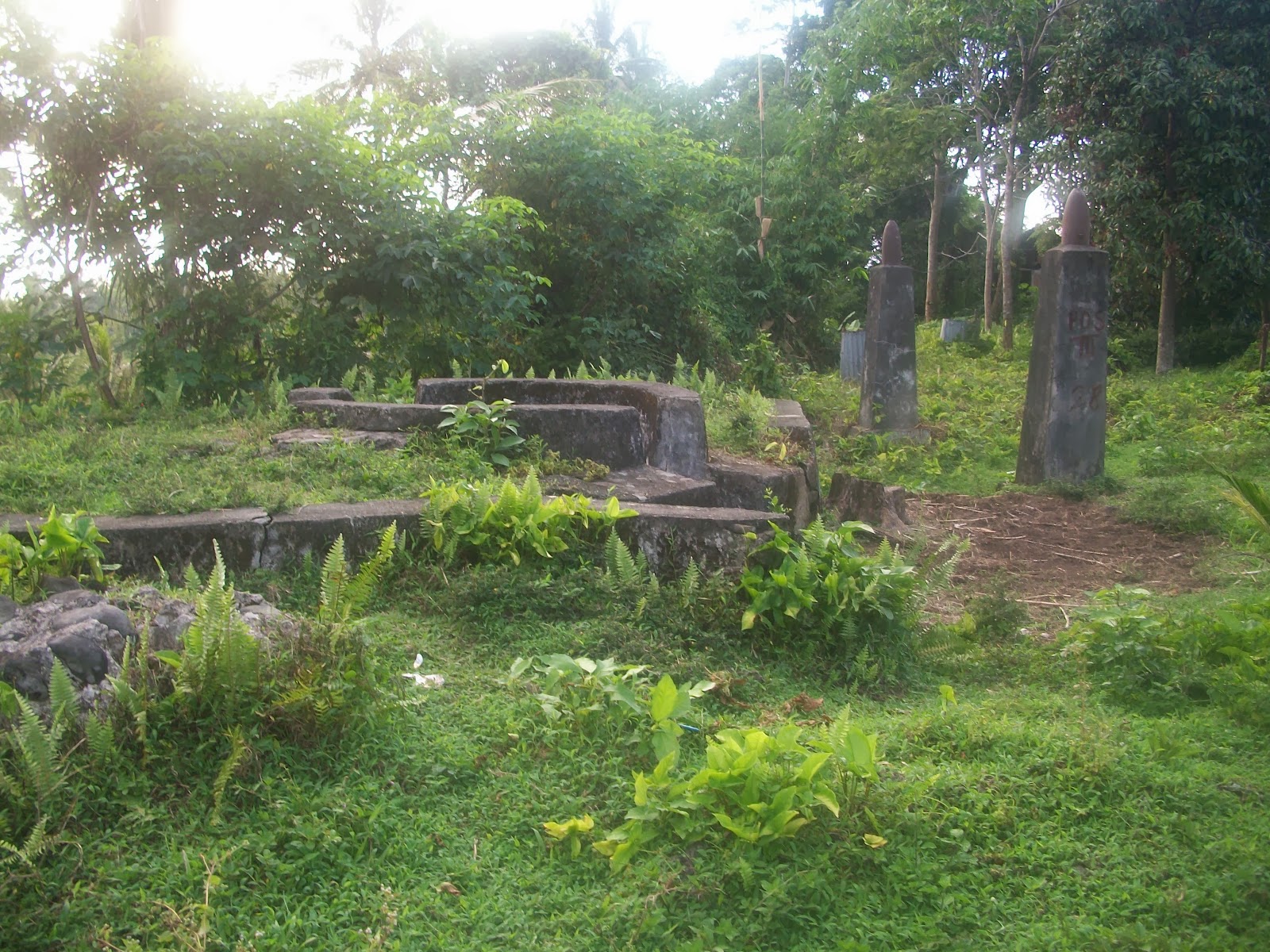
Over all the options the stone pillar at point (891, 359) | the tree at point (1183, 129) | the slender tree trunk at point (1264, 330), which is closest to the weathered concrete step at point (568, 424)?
the stone pillar at point (891, 359)

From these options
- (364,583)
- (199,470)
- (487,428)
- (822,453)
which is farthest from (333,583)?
(822,453)

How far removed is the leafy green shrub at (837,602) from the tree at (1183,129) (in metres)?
11.8

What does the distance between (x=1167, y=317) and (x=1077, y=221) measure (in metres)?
7.28

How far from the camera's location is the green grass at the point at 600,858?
7.59ft

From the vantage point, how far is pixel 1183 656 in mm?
3793

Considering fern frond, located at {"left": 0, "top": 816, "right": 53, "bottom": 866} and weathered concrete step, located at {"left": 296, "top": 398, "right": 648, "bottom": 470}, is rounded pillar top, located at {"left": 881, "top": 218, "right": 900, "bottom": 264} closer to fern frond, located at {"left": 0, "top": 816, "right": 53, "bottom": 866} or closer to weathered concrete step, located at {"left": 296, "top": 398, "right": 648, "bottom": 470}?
weathered concrete step, located at {"left": 296, "top": 398, "right": 648, "bottom": 470}

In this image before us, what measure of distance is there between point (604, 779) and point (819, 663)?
4.41ft

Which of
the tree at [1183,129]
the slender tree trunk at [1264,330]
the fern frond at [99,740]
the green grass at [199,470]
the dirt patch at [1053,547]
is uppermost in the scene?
the tree at [1183,129]

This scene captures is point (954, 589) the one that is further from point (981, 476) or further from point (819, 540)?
point (981, 476)

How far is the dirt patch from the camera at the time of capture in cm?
603

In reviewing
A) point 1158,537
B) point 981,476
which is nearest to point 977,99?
point 981,476

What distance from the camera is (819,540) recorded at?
4.34 metres

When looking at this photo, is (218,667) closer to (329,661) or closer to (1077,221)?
(329,661)

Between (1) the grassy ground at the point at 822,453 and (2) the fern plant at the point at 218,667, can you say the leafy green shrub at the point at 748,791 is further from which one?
(1) the grassy ground at the point at 822,453
